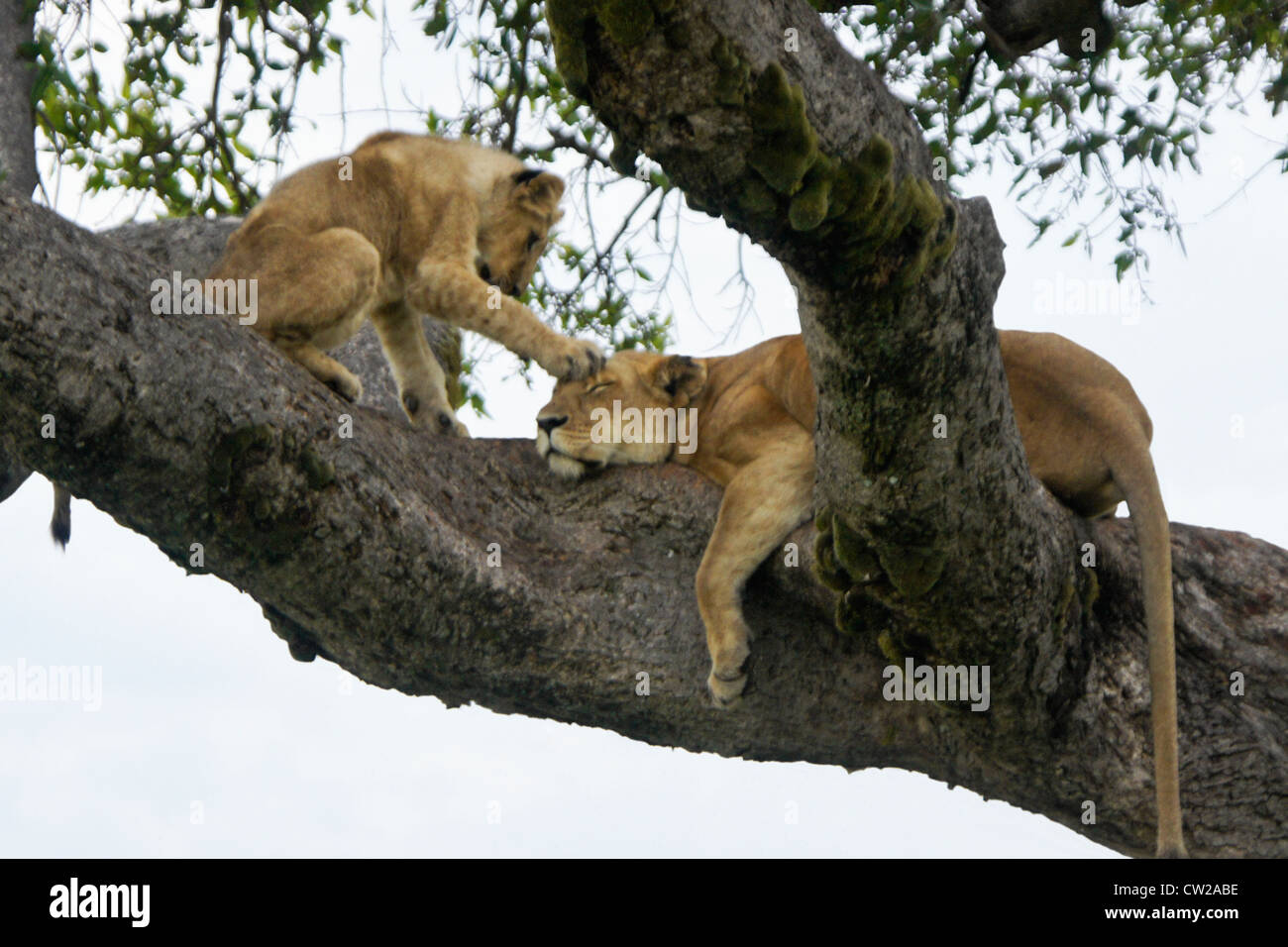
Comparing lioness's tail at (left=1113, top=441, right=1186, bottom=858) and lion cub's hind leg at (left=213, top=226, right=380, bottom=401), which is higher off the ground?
lion cub's hind leg at (left=213, top=226, right=380, bottom=401)

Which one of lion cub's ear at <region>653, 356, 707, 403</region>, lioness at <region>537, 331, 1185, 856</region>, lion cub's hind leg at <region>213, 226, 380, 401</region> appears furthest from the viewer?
lion cub's ear at <region>653, 356, 707, 403</region>

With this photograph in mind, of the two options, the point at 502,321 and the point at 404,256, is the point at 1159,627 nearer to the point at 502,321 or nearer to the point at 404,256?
the point at 502,321

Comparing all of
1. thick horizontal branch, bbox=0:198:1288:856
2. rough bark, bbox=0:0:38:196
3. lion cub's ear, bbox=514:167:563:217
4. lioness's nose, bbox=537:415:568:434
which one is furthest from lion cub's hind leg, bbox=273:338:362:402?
rough bark, bbox=0:0:38:196

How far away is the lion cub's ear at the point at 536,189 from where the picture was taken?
561cm

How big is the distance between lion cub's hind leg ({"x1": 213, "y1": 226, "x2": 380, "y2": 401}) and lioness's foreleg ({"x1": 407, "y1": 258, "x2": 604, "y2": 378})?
44 cm

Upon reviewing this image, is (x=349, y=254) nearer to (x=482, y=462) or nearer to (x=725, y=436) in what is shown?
(x=482, y=462)

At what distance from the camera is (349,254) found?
4430 millimetres

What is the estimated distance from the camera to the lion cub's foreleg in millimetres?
3932

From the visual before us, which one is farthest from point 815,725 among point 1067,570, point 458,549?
point 458,549

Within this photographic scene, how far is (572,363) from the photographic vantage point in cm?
479

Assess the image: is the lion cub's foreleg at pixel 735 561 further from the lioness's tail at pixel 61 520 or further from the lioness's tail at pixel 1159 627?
the lioness's tail at pixel 61 520

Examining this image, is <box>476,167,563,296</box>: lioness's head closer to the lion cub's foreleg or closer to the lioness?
the lioness

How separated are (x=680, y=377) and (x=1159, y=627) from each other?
1.98 m

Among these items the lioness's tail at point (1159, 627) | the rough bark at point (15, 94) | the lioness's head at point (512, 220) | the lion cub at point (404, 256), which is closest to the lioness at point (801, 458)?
the lioness's tail at point (1159, 627)
